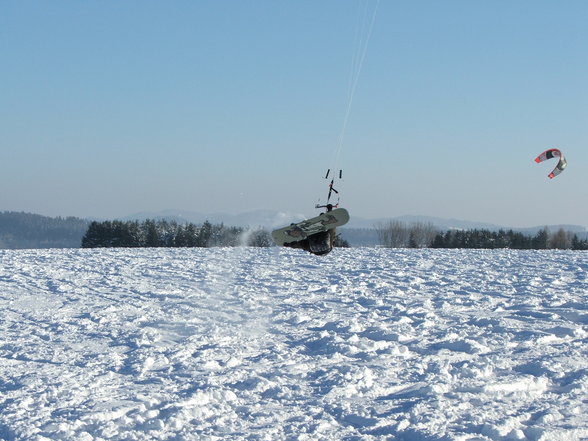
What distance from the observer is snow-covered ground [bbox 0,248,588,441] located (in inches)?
259

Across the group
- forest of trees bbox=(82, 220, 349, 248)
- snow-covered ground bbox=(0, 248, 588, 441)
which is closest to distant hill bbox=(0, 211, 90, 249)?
forest of trees bbox=(82, 220, 349, 248)

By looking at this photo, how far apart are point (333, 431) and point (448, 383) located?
89.8 inches

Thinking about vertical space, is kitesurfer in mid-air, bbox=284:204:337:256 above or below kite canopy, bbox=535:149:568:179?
below

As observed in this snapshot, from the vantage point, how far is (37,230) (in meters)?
142

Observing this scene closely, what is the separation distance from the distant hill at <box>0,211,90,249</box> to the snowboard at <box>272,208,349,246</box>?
121619 millimetres

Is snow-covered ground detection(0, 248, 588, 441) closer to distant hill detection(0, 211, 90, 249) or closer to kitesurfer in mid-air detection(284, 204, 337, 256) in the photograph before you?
kitesurfer in mid-air detection(284, 204, 337, 256)

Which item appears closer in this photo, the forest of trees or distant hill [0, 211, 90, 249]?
the forest of trees

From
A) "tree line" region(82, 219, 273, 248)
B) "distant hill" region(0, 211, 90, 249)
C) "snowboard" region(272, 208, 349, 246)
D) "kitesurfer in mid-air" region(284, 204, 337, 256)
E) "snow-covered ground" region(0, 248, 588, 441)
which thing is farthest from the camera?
"distant hill" region(0, 211, 90, 249)

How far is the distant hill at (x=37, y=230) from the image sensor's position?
433 ft

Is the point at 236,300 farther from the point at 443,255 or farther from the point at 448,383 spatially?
the point at 443,255

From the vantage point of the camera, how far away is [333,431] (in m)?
6.39

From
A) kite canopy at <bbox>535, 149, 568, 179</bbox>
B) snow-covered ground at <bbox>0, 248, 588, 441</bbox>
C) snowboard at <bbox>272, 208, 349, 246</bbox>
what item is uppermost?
kite canopy at <bbox>535, 149, 568, 179</bbox>

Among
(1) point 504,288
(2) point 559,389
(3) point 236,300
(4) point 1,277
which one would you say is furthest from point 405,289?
(4) point 1,277

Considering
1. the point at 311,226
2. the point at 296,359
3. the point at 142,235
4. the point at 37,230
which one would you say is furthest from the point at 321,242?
the point at 37,230
